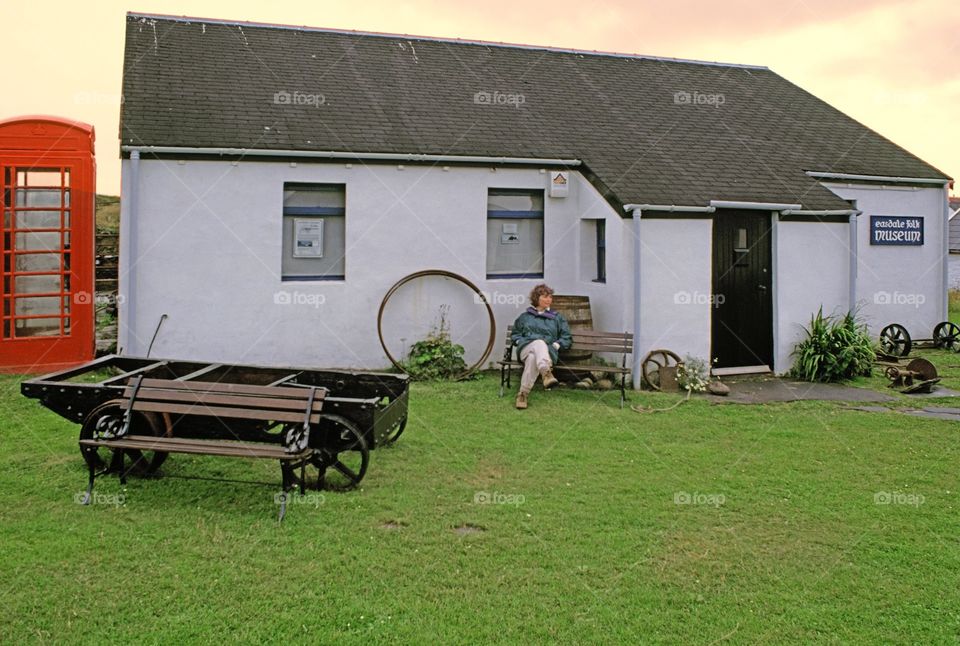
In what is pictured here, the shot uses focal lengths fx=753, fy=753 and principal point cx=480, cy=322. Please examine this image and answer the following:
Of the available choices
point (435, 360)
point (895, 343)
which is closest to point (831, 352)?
point (895, 343)

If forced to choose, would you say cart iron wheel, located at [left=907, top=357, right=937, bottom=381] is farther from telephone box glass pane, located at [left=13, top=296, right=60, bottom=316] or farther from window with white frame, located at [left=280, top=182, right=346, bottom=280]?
telephone box glass pane, located at [left=13, top=296, right=60, bottom=316]

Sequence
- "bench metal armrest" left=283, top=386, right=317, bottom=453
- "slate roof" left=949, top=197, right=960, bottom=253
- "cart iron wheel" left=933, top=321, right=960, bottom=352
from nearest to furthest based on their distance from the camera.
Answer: "bench metal armrest" left=283, top=386, right=317, bottom=453 → "cart iron wheel" left=933, top=321, right=960, bottom=352 → "slate roof" left=949, top=197, right=960, bottom=253

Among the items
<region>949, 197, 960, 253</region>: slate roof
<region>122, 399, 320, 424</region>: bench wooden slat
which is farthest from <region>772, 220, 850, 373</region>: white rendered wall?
<region>949, 197, 960, 253</region>: slate roof

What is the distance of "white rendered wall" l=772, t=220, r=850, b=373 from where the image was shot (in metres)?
12.0

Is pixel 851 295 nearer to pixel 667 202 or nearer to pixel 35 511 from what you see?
pixel 667 202

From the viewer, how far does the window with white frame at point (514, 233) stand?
12.6 m

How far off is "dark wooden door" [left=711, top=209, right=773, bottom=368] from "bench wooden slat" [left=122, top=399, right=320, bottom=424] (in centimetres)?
792

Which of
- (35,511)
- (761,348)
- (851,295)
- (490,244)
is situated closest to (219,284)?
(490,244)

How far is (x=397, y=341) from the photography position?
12.0 metres

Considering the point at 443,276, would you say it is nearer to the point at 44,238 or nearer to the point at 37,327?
the point at 44,238

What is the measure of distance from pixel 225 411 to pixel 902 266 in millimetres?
14804

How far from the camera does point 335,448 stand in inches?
241

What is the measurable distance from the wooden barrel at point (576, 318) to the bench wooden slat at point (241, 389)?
5.66m

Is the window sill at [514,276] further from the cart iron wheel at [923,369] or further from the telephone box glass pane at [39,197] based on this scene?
the telephone box glass pane at [39,197]
